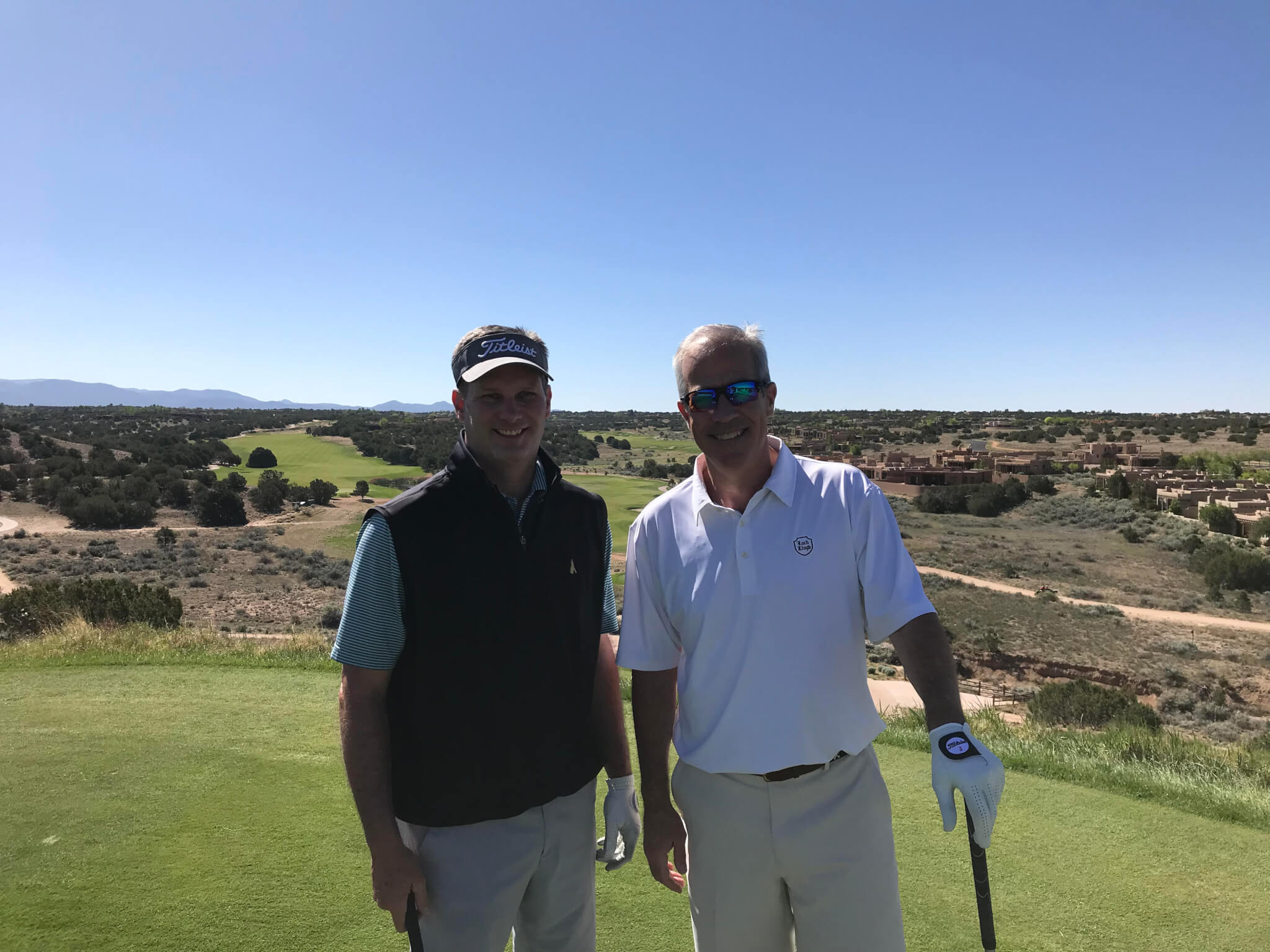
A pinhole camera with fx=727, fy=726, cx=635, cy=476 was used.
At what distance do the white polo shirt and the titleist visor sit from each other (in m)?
0.74

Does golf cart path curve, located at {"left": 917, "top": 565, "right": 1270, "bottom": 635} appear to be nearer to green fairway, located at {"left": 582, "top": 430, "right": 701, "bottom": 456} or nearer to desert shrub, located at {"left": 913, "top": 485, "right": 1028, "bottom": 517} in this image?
desert shrub, located at {"left": 913, "top": 485, "right": 1028, "bottom": 517}

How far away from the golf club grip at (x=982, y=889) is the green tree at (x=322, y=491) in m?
44.5

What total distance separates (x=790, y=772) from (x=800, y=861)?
25 centimetres

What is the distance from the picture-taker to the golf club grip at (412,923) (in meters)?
2.08

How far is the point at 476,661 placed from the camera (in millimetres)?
2127

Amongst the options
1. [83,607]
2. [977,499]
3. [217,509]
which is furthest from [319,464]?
[977,499]

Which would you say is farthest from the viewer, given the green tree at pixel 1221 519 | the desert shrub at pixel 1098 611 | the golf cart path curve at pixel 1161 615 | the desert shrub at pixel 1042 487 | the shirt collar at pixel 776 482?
the desert shrub at pixel 1042 487

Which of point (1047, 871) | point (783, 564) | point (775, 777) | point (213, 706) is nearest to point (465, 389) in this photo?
point (783, 564)

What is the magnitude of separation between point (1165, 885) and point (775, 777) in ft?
7.96

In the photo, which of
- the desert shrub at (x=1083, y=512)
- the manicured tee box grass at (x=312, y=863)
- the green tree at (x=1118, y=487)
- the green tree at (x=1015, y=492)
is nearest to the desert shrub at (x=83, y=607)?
the manicured tee box grass at (x=312, y=863)

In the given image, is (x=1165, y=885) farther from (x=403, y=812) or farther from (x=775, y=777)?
(x=403, y=812)

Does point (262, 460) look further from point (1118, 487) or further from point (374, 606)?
point (1118, 487)

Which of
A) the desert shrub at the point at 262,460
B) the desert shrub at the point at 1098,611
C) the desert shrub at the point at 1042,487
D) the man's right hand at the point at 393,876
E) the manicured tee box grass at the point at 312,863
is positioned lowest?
the desert shrub at the point at 1098,611

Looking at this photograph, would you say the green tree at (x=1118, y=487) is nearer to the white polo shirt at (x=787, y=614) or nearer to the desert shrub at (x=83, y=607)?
the desert shrub at (x=83, y=607)
